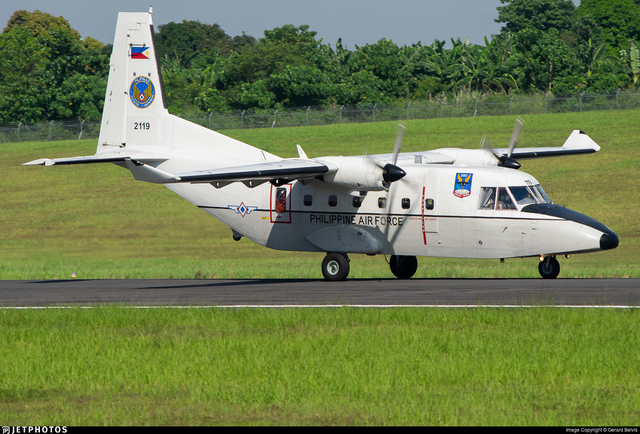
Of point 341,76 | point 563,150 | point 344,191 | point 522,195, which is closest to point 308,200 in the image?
point 344,191

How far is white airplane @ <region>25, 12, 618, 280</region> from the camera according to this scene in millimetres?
21234

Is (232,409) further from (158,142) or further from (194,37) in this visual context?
(194,37)

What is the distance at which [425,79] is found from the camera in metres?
81.8

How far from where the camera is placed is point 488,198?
21.8 meters

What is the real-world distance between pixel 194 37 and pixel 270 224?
4533 inches

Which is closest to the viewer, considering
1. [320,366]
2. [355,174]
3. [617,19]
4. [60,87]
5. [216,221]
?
[320,366]

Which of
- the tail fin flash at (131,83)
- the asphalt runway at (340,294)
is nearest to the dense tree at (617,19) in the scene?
the tail fin flash at (131,83)

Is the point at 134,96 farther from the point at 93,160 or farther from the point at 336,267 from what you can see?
the point at 336,267

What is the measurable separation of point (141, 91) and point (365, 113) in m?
45.7

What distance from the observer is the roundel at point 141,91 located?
2805 cm

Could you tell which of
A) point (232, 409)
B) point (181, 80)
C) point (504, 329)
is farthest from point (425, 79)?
point (232, 409)

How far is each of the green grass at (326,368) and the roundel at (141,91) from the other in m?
14.2

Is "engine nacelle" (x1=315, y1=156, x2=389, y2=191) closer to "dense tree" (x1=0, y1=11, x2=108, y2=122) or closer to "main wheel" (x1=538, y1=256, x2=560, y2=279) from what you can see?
"main wheel" (x1=538, y1=256, x2=560, y2=279)

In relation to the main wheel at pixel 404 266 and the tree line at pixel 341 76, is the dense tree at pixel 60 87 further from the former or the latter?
the main wheel at pixel 404 266
